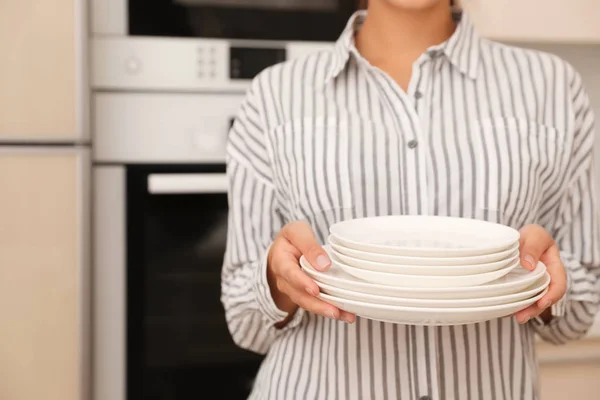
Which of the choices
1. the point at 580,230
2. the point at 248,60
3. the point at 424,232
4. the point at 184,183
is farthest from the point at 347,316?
the point at 248,60

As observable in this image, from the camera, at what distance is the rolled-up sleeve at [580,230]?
841 mm

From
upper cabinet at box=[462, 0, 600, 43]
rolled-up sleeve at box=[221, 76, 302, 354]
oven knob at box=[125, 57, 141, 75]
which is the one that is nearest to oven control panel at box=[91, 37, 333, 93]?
oven knob at box=[125, 57, 141, 75]

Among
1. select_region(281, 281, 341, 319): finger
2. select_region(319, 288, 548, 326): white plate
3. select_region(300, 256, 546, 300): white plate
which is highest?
select_region(300, 256, 546, 300): white plate

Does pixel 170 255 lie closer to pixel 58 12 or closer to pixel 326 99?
pixel 58 12

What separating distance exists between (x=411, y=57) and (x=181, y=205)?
2.28 ft

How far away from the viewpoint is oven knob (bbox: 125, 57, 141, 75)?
4.48 feet

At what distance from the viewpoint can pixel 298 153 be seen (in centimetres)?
85

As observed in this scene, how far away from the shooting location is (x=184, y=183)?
136 centimetres

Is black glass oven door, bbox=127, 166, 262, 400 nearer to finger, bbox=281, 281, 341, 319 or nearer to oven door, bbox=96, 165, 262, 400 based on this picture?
oven door, bbox=96, 165, 262, 400

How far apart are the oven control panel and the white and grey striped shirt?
1.70ft

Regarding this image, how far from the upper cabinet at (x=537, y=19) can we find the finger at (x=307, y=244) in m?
0.90

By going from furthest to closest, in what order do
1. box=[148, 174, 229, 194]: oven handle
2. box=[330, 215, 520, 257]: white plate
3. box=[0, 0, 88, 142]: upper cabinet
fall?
box=[148, 174, 229, 194]: oven handle → box=[0, 0, 88, 142]: upper cabinet → box=[330, 215, 520, 257]: white plate

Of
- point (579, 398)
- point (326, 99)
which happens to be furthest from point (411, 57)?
point (579, 398)

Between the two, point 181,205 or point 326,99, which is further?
point 181,205
